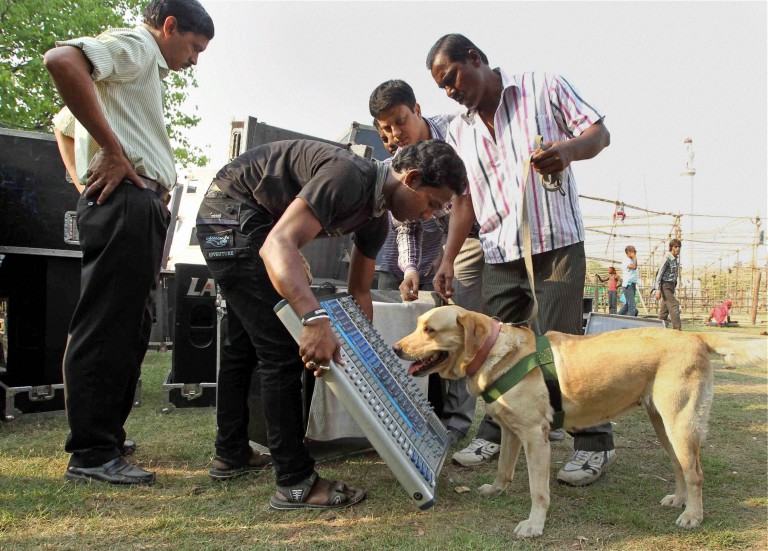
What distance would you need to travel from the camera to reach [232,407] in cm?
299

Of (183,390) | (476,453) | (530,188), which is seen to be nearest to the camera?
(530,188)

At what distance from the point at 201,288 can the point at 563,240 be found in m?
3.12

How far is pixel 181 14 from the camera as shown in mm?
2953

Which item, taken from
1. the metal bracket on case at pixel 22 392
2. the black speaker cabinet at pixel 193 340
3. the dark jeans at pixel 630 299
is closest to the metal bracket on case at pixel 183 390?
the black speaker cabinet at pixel 193 340

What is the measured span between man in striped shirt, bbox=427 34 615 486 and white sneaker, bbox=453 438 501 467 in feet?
0.05

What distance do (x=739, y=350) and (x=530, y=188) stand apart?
1291 mm

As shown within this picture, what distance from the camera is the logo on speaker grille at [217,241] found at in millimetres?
2593

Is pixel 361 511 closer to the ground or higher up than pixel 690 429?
closer to the ground

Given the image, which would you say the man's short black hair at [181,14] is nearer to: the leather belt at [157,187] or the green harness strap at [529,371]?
the leather belt at [157,187]

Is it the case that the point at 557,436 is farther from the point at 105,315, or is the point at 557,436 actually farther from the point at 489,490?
the point at 105,315

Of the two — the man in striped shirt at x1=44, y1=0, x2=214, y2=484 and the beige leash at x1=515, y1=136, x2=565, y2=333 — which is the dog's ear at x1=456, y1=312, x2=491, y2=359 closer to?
the beige leash at x1=515, y1=136, x2=565, y2=333

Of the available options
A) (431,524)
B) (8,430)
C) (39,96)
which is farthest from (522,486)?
(39,96)

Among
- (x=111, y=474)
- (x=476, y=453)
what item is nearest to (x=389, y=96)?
(x=476, y=453)

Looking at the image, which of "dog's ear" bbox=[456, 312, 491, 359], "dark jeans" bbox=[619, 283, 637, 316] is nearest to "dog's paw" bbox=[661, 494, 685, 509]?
"dog's ear" bbox=[456, 312, 491, 359]
